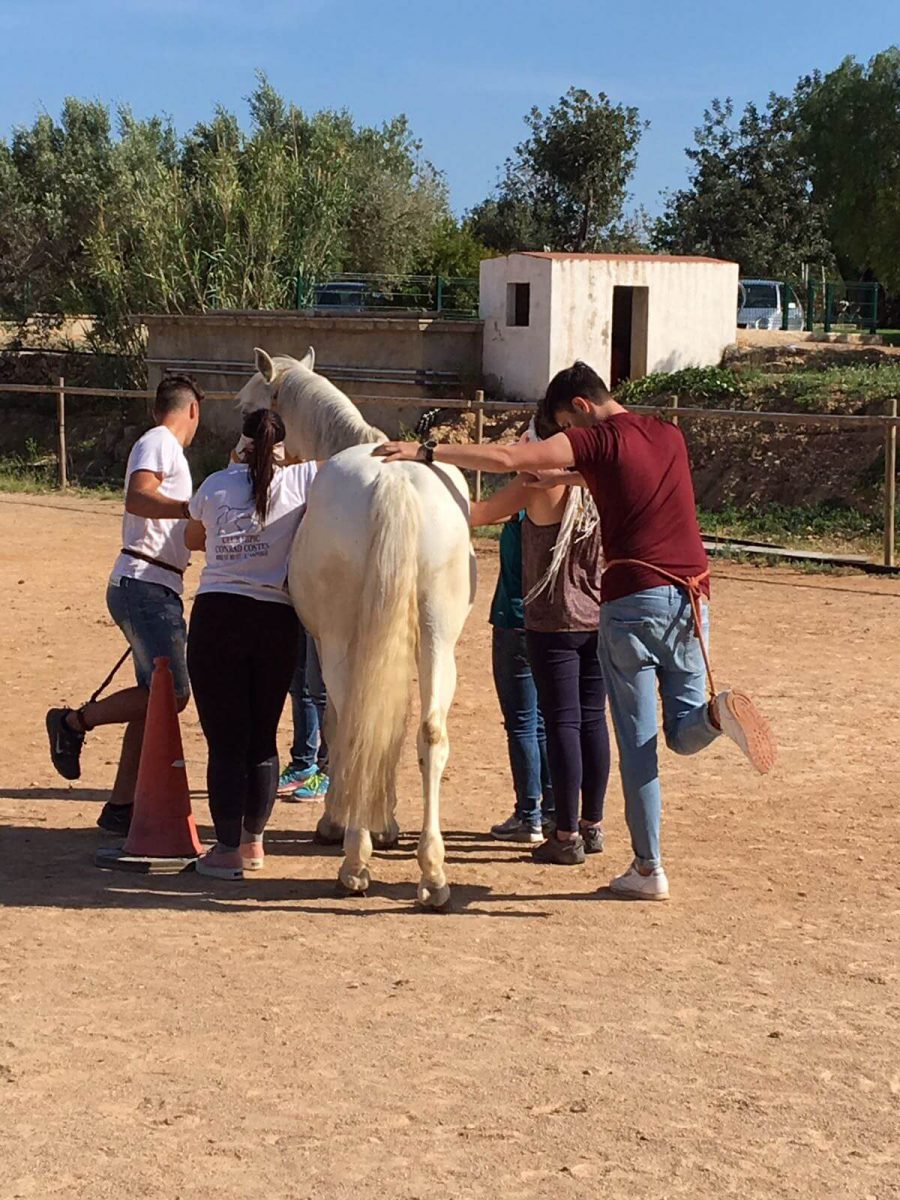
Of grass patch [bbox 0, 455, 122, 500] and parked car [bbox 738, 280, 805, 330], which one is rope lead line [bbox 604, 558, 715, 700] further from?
parked car [bbox 738, 280, 805, 330]

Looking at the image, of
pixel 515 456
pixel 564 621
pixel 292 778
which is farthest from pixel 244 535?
pixel 292 778

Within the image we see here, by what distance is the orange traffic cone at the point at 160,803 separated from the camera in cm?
565

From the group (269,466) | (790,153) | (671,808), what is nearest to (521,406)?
(671,808)

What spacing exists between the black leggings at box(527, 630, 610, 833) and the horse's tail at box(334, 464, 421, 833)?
0.65 meters

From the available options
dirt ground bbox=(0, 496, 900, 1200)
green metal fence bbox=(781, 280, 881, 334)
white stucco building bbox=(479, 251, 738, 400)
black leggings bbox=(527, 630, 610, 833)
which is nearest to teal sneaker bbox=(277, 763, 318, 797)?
dirt ground bbox=(0, 496, 900, 1200)

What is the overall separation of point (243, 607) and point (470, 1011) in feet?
5.72

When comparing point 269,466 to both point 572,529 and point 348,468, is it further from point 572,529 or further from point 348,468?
point 572,529

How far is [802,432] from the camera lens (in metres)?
20.3

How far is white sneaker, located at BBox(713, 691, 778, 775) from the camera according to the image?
4.91 meters

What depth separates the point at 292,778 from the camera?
678 centimetres

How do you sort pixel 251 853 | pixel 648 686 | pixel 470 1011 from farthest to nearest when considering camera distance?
pixel 251 853
pixel 648 686
pixel 470 1011

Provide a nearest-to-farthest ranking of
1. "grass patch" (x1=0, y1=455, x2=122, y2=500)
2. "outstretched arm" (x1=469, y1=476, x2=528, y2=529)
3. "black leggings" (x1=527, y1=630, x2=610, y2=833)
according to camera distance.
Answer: "outstretched arm" (x1=469, y1=476, x2=528, y2=529) < "black leggings" (x1=527, y1=630, x2=610, y2=833) < "grass patch" (x1=0, y1=455, x2=122, y2=500)

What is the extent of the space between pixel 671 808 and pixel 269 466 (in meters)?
2.45

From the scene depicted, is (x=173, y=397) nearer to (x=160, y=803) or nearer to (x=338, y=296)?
(x=160, y=803)
